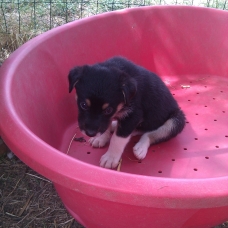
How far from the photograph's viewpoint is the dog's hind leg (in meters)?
2.35

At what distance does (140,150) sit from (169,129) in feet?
0.77

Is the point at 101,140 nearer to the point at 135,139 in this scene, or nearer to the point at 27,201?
the point at 135,139

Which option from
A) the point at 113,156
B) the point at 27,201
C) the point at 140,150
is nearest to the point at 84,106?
the point at 113,156

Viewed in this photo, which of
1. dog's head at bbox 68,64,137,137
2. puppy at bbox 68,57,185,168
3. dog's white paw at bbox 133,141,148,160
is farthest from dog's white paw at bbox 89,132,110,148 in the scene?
dog's head at bbox 68,64,137,137

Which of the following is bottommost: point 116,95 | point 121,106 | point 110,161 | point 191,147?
point 191,147

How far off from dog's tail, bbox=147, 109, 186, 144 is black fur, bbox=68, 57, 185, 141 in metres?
0.10

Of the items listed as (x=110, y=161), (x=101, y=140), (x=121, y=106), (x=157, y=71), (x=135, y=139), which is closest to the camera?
(x=121, y=106)

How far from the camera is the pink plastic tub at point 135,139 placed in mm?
1393

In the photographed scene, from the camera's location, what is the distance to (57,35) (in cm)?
258

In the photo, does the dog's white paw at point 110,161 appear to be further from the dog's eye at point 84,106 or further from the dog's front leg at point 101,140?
the dog's eye at point 84,106

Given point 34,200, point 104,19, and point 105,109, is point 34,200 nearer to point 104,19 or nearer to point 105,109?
point 105,109

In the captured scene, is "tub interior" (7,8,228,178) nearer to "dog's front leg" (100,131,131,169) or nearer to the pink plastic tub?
the pink plastic tub

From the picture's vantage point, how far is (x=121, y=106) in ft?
6.38

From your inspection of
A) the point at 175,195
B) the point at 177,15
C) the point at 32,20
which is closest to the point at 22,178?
the point at 175,195
